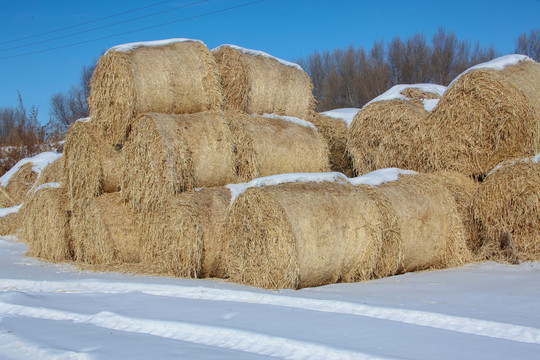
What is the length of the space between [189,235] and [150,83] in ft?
6.92

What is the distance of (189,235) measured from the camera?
650 cm

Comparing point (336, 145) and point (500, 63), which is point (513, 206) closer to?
point (500, 63)

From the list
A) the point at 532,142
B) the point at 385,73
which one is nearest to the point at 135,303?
the point at 532,142

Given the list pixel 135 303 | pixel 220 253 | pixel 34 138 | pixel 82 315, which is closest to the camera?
pixel 82 315

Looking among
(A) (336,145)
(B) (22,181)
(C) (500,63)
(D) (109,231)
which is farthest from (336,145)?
(B) (22,181)

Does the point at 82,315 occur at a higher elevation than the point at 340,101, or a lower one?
lower

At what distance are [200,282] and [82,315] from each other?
5.69 ft

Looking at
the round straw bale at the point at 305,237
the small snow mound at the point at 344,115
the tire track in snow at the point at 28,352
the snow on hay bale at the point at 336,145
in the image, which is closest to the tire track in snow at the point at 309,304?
the round straw bale at the point at 305,237

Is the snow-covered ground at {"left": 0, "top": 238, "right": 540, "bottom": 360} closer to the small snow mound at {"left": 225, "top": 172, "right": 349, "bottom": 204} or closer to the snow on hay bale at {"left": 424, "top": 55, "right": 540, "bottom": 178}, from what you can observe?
the small snow mound at {"left": 225, "top": 172, "right": 349, "bottom": 204}

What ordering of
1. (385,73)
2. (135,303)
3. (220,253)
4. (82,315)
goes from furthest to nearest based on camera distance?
(385,73) → (220,253) → (135,303) → (82,315)

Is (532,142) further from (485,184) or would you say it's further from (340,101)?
(340,101)

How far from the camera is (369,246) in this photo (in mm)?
6293

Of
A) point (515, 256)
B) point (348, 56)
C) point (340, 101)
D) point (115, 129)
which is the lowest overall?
point (515, 256)

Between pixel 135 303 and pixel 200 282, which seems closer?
pixel 135 303
